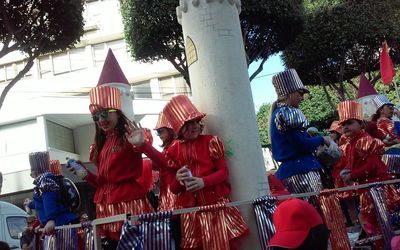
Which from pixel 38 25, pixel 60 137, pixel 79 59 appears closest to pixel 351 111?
pixel 38 25

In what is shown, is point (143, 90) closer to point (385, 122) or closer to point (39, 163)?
point (385, 122)

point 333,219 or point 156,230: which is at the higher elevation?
point 156,230

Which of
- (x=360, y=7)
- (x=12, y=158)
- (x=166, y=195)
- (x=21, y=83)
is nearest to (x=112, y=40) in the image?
(x=21, y=83)

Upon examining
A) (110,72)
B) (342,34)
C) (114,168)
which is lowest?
(114,168)

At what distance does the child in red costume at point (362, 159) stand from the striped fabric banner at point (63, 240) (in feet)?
9.70

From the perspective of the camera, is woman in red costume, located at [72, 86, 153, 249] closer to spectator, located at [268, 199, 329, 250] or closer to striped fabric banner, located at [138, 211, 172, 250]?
striped fabric banner, located at [138, 211, 172, 250]

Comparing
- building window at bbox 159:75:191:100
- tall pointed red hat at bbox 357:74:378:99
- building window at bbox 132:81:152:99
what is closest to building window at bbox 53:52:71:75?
building window at bbox 132:81:152:99

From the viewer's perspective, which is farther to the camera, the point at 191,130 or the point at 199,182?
the point at 191,130

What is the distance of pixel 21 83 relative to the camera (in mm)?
30875

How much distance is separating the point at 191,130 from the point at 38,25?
383 inches

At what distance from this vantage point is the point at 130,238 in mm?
3305

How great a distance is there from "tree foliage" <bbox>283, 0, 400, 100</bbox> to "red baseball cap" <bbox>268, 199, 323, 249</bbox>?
47.2 ft

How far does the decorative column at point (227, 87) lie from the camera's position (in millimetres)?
4289

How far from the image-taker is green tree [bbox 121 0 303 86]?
1328 cm
